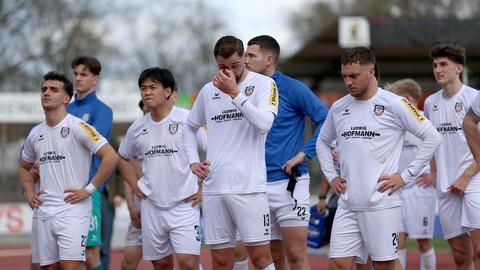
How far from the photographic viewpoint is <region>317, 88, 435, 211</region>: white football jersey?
25.5 feet

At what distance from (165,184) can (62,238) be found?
1.03 m

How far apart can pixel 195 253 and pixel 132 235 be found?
7.84 feet

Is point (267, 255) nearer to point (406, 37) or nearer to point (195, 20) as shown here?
point (406, 37)

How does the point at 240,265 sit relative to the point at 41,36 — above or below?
below

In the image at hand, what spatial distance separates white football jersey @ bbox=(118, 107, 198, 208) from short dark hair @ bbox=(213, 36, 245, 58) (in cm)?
118

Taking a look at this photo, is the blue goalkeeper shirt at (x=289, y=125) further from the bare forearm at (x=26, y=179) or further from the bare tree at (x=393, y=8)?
the bare tree at (x=393, y=8)

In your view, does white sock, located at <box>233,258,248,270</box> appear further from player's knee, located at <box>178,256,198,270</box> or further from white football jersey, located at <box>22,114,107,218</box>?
white football jersey, located at <box>22,114,107,218</box>

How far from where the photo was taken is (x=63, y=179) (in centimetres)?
890

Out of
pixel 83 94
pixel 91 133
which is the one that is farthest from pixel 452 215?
pixel 83 94

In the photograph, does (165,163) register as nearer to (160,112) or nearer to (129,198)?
(160,112)

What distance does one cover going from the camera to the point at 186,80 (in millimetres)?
60969

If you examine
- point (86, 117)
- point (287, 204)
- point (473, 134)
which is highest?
point (86, 117)

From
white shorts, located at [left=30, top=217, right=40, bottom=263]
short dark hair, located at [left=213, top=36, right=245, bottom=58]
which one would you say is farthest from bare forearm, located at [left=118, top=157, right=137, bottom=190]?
short dark hair, located at [left=213, top=36, right=245, bottom=58]

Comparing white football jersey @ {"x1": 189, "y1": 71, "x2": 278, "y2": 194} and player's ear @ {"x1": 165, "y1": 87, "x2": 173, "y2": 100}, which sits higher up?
player's ear @ {"x1": 165, "y1": 87, "x2": 173, "y2": 100}
